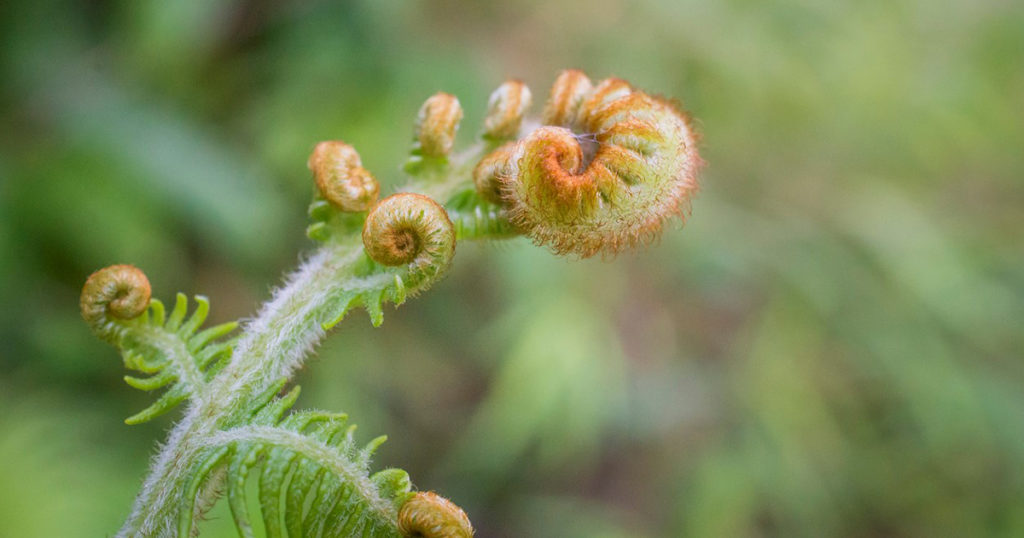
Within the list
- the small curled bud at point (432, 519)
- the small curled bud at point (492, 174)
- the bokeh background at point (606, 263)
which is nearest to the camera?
the small curled bud at point (432, 519)

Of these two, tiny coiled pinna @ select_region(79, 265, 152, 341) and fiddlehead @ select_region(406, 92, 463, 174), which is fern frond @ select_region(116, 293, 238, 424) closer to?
tiny coiled pinna @ select_region(79, 265, 152, 341)

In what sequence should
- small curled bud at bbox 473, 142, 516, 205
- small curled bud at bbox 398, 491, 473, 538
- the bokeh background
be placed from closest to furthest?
small curled bud at bbox 398, 491, 473, 538, small curled bud at bbox 473, 142, 516, 205, the bokeh background

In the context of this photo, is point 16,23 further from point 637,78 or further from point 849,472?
point 849,472

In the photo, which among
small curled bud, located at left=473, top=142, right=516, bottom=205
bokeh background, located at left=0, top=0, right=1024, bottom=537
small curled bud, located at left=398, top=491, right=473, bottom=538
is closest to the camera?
small curled bud, located at left=398, top=491, right=473, bottom=538

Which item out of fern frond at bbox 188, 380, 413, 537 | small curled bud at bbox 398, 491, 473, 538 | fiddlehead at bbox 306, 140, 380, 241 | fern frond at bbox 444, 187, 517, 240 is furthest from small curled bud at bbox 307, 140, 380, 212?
small curled bud at bbox 398, 491, 473, 538

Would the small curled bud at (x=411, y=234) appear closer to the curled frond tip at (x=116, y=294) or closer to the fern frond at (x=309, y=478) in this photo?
the fern frond at (x=309, y=478)

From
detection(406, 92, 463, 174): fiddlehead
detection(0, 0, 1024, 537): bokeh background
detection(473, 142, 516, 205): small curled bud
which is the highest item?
detection(0, 0, 1024, 537): bokeh background

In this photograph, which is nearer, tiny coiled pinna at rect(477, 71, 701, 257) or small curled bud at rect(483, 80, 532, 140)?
tiny coiled pinna at rect(477, 71, 701, 257)

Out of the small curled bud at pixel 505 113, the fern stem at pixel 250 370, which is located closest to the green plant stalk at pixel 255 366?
the fern stem at pixel 250 370

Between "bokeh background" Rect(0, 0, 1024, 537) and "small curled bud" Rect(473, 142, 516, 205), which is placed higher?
"bokeh background" Rect(0, 0, 1024, 537)
